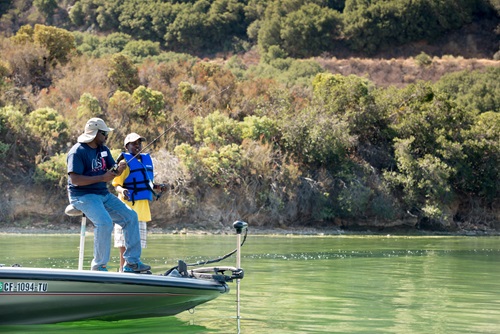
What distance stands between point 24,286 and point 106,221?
123 cm

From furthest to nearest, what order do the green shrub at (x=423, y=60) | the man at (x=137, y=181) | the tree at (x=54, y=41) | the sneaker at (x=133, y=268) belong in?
the green shrub at (x=423, y=60) < the tree at (x=54, y=41) < the man at (x=137, y=181) < the sneaker at (x=133, y=268)

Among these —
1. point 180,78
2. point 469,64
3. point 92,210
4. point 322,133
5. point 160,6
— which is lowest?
point 92,210

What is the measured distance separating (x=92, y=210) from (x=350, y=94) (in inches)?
988

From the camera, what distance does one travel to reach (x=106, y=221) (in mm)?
9672

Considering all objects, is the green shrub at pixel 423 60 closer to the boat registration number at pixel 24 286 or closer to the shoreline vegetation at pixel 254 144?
the shoreline vegetation at pixel 254 144

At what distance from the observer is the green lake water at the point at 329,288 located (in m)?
9.51

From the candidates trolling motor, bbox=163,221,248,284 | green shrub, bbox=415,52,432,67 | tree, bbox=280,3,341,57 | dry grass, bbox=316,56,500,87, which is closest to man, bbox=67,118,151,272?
trolling motor, bbox=163,221,248,284

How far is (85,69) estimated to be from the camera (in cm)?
3634

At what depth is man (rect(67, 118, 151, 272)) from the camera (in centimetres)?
963

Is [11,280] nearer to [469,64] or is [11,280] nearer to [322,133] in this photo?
[322,133]

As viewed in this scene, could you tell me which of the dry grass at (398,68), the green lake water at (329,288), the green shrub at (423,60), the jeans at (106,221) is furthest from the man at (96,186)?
the green shrub at (423,60)

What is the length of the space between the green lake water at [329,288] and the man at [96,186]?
89 centimetres

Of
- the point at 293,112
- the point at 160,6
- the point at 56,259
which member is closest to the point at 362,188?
the point at 293,112

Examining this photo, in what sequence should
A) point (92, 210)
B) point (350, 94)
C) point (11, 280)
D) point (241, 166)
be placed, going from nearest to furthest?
point (11, 280), point (92, 210), point (241, 166), point (350, 94)
